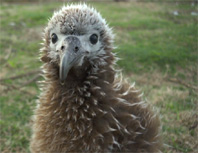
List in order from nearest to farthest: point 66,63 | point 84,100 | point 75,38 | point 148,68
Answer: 1. point 66,63
2. point 75,38
3. point 84,100
4. point 148,68

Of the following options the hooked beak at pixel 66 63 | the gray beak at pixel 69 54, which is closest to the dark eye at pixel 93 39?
the gray beak at pixel 69 54

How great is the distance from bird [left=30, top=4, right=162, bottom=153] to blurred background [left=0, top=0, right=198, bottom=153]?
0.88 meters

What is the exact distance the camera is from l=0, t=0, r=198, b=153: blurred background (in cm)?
378

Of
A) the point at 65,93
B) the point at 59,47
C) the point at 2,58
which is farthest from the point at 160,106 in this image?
the point at 2,58

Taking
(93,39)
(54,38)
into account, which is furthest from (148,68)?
(54,38)

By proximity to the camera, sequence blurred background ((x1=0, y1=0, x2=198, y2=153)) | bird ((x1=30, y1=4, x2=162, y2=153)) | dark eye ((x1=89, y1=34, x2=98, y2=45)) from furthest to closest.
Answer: blurred background ((x1=0, y1=0, x2=198, y2=153)) → dark eye ((x1=89, y1=34, x2=98, y2=45)) → bird ((x1=30, y1=4, x2=162, y2=153))

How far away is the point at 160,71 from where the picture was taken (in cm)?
548

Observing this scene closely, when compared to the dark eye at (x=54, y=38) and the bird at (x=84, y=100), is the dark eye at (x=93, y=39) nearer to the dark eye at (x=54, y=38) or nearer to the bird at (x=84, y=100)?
the bird at (x=84, y=100)

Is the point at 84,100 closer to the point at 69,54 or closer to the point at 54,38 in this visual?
the point at 69,54

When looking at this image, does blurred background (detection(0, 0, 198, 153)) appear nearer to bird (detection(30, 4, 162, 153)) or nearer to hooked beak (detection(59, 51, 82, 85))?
bird (detection(30, 4, 162, 153))

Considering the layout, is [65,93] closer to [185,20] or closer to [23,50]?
[185,20]

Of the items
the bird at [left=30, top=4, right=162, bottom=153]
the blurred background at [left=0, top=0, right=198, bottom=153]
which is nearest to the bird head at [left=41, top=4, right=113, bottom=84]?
the bird at [left=30, top=4, right=162, bottom=153]

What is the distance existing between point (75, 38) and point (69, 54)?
8.6 inches

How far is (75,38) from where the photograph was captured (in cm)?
245
